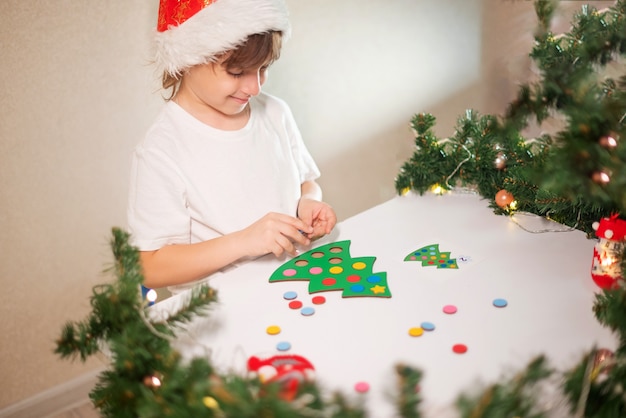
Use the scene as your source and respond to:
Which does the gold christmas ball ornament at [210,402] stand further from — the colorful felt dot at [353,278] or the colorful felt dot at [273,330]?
the colorful felt dot at [353,278]

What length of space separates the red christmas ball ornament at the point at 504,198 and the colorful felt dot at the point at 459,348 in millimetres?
402

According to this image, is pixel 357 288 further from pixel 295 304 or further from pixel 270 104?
pixel 270 104

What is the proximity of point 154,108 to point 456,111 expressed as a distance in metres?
1.17

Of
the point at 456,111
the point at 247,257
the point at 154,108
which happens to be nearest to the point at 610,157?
the point at 247,257

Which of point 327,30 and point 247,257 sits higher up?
point 327,30

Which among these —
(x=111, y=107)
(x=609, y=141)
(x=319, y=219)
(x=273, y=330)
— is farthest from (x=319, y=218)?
(x=111, y=107)

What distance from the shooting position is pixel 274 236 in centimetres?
104

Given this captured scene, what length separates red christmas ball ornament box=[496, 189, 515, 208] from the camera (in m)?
1.11

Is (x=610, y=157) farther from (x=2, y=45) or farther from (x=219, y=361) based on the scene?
(x=2, y=45)

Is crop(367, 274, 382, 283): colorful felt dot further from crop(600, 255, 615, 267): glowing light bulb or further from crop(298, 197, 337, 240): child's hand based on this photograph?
crop(600, 255, 615, 267): glowing light bulb

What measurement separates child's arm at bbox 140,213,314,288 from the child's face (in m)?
0.27

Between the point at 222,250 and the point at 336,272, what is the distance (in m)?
0.23

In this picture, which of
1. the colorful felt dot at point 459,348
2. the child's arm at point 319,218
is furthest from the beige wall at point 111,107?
the colorful felt dot at point 459,348

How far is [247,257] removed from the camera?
3.87ft
